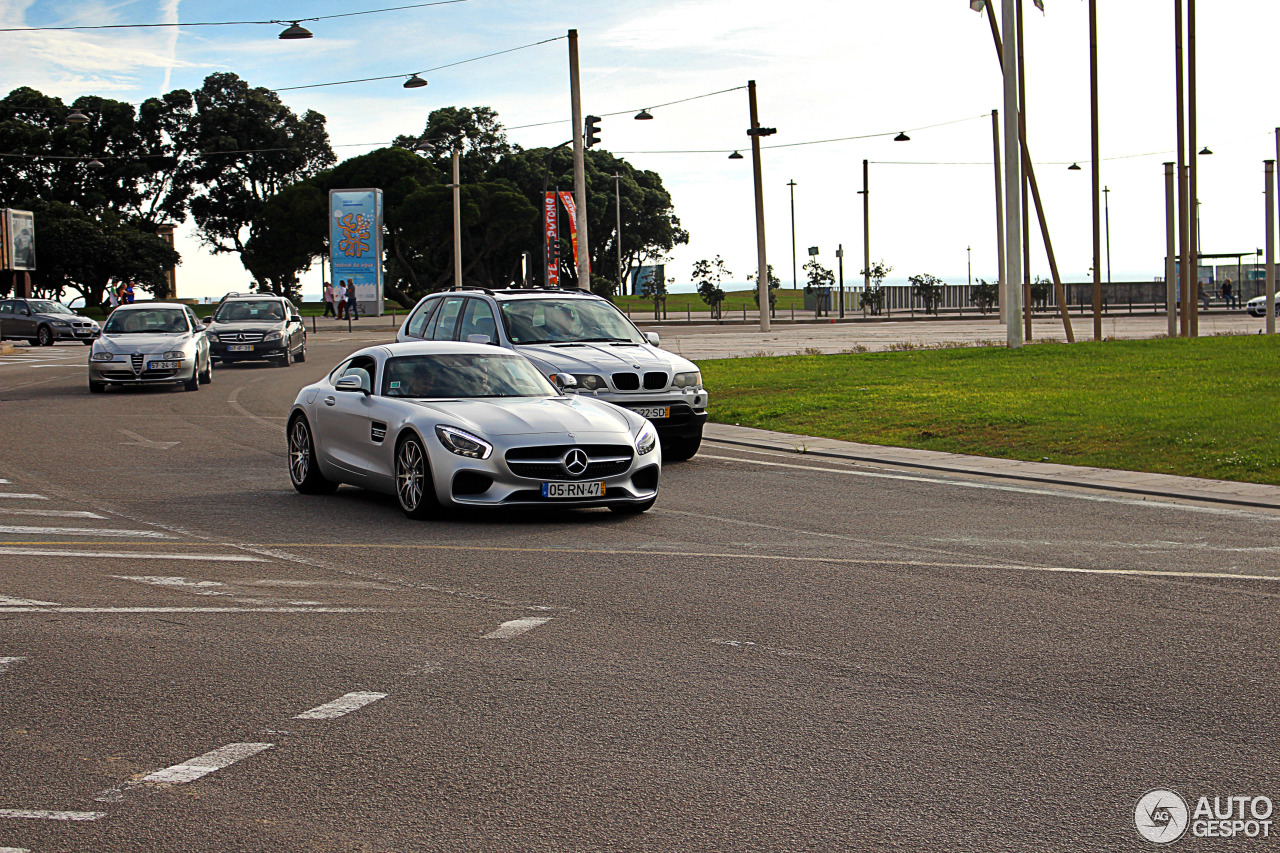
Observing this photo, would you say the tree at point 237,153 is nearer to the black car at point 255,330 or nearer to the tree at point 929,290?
the tree at point 929,290

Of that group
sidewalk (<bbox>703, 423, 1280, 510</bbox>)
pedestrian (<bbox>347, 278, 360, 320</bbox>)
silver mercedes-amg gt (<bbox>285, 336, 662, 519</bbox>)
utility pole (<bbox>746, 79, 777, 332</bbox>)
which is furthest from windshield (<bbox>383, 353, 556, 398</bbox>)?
pedestrian (<bbox>347, 278, 360, 320</bbox>)

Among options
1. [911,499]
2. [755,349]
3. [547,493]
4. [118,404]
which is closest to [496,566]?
[547,493]

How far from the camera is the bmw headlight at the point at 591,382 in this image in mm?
14375

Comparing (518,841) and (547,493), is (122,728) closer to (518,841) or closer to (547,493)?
(518,841)

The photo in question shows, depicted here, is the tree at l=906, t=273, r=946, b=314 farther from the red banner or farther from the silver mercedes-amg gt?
the silver mercedes-amg gt

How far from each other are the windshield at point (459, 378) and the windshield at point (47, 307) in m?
43.4

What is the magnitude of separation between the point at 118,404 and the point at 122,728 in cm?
1829

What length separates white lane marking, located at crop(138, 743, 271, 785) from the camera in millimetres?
4625

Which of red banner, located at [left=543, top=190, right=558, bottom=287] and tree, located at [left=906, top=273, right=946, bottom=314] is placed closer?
red banner, located at [left=543, top=190, right=558, bottom=287]

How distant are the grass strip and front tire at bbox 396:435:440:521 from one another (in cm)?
697

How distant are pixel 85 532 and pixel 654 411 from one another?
6171 mm

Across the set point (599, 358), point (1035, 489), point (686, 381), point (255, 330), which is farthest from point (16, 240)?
point (1035, 489)

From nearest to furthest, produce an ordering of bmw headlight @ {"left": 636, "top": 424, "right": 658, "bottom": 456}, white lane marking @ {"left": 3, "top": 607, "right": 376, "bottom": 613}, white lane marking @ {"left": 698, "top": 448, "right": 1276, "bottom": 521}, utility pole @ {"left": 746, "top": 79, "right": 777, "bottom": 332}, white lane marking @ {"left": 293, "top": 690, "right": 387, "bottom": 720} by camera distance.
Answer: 1. white lane marking @ {"left": 293, "top": 690, "right": 387, "bottom": 720}
2. white lane marking @ {"left": 3, "top": 607, "right": 376, "bottom": 613}
3. bmw headlight @ {"left": 636, "top": 424, "right": 658, "bottom": 456}
4. white lane marking @ {"left": 698, "top": 448, "right": 1276, "bottom": 521}
5. utility pole @ {"left": 746, "top": 79, "right": 777, "bottom": 332}

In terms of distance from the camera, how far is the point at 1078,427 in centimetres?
1612
